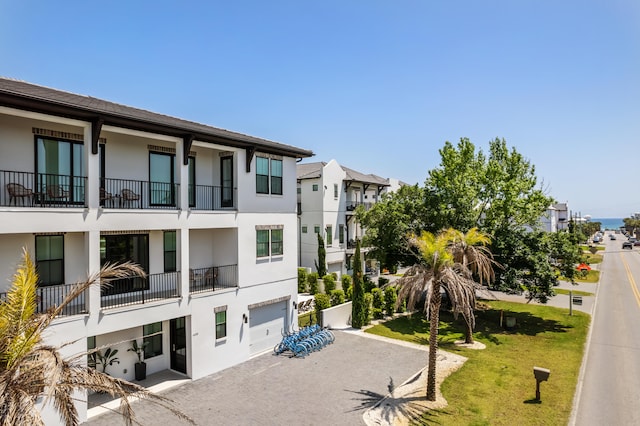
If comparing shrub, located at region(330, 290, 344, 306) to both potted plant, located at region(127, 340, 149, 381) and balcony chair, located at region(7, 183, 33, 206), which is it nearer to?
potted plant, located at region(127, 340, 149, 381)

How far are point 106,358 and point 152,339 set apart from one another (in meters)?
1.75

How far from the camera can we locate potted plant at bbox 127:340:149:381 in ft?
47.4

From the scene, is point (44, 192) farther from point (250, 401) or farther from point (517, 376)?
point (517, 376)

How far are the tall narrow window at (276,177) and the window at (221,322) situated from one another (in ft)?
20.1

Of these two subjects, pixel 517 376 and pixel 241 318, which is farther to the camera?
pixel 241 318

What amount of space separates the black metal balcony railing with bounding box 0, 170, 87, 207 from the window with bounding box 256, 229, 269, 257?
732cm

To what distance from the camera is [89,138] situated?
473 inches

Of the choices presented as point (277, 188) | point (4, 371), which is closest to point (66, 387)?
point (4, 371)

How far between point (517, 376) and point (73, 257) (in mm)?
17639

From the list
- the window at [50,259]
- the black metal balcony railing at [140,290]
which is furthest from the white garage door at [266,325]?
the window at [50,259]

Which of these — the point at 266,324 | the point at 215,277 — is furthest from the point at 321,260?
the point at 215,277

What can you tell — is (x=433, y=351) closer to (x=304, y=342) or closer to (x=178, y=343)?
(x=304, y=342)

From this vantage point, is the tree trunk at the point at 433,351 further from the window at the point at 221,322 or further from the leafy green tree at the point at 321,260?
the leafy green tree at the point at 321,260

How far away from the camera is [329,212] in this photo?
35938 millimetres
